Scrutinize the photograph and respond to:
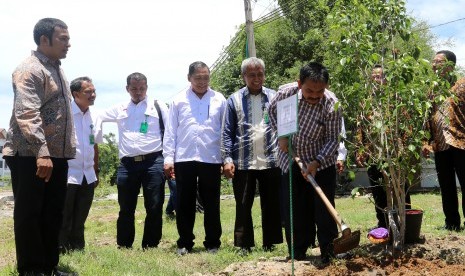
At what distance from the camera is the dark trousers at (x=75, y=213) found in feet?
16.9

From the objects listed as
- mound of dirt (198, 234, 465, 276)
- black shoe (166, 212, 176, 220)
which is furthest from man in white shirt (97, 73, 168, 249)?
black shoe (166, 212, 176, 220)

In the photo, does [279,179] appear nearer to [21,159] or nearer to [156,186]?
[156,186]

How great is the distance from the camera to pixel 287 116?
3.83m

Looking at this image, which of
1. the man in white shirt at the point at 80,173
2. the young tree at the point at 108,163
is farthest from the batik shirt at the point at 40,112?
the young tree at the point at 108,163

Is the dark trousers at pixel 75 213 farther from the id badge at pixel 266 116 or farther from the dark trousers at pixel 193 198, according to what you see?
the id badge at pixel 266 116

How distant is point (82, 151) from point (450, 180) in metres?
3.90

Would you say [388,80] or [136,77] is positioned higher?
[136,77]

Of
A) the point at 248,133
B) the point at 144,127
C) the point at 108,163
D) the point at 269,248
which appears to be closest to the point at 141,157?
the point at 144,127

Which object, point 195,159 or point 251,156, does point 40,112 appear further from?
point 251,156

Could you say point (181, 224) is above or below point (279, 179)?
below

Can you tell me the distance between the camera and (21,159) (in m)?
3.60

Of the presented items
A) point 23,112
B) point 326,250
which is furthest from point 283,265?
point 23,112

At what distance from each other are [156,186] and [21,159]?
77.7 inches

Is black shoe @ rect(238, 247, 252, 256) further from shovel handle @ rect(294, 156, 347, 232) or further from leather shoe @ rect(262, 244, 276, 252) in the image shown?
shovel handle @ rect(294, 156, 347, 232)
